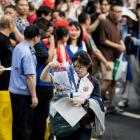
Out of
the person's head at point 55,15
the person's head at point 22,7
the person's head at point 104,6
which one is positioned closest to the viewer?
the person's head at point 22,7

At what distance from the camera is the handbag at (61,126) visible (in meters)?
6.54

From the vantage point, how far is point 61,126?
660 cm

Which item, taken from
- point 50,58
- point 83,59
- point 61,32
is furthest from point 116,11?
point 83,59

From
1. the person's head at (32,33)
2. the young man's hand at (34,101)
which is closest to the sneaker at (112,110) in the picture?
the young man's hand at (34,101)

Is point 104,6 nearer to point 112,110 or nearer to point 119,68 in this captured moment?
point 119,68

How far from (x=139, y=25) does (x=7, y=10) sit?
260 centimetres

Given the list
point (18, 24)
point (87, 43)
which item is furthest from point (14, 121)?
point (87, 43)

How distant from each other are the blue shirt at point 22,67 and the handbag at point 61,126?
115 centimetres

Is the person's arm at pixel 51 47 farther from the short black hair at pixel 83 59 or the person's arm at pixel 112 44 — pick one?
the person's arm at pixel 112 44

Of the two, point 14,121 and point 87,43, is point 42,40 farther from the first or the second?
point 87,43

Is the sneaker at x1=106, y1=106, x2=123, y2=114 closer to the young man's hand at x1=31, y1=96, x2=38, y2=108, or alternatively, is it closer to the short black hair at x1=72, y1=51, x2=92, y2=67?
the young man's hand at x1=31, y1=96, x2=38, y2=108

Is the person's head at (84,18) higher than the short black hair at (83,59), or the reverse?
the person's head at (84,18)

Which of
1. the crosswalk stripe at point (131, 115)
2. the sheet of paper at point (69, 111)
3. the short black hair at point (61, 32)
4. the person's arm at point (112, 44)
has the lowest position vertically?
the crosswalk stripe at point (131, 115)

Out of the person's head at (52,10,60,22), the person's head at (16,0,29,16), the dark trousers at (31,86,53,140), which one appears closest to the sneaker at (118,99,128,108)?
the person's head at (52,10,60,22)
